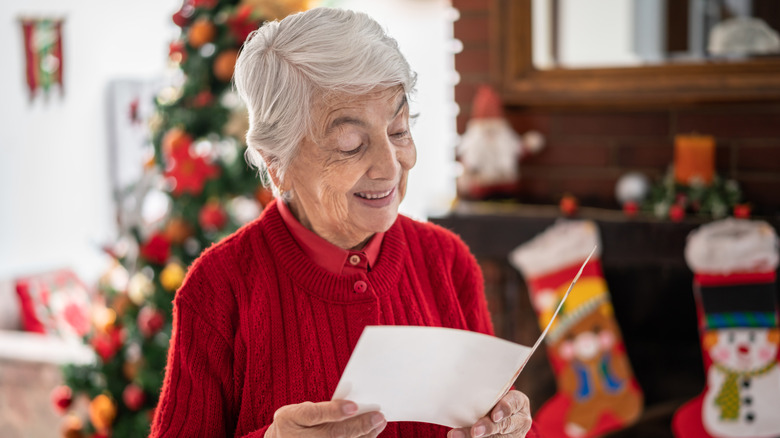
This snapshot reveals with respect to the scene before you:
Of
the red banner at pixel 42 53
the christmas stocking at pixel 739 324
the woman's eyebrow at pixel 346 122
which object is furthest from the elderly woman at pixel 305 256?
the red banner at pixel 42 53

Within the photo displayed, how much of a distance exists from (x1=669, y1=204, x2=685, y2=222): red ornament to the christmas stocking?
0.24 ft

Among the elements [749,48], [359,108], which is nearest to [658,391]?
[749,48]

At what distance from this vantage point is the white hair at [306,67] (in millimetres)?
940

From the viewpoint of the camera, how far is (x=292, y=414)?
0.85 meters

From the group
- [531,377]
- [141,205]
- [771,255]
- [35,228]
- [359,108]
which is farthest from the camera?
[35,228]

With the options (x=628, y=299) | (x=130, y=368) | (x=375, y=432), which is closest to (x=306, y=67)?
(x=375, y=432)

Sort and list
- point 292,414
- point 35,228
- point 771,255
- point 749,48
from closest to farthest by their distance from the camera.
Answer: point 292,414 → point 771,255 → point 749,48 → point 35,228

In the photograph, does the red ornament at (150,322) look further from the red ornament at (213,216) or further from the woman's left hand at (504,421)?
the woman's left hand at (504,421)

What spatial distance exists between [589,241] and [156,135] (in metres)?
1.42

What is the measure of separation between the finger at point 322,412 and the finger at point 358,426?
3 centimetres

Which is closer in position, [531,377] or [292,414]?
[292,414]

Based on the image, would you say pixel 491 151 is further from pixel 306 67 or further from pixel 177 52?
pixel 306 67

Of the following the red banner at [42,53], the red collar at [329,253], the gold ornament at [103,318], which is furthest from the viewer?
the red banner at [42,53]

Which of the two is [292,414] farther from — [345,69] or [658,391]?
[658,391]
